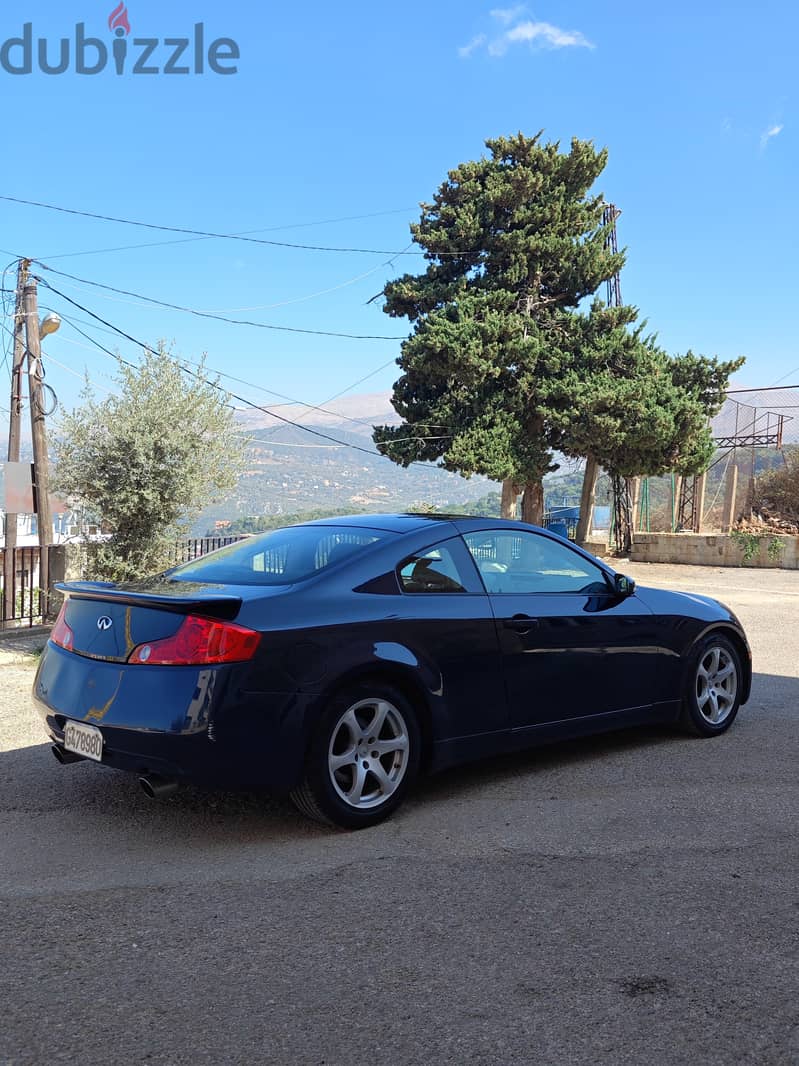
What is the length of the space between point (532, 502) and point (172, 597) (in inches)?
1077

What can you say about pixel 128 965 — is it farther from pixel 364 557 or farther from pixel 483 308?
pixel 483 308

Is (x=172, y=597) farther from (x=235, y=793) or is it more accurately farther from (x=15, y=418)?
(x=15, y=418)

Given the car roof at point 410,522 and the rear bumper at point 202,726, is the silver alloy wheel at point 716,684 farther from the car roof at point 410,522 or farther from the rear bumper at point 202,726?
the rear bumper at point 202,726

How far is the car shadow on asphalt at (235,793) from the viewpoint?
4.37 m

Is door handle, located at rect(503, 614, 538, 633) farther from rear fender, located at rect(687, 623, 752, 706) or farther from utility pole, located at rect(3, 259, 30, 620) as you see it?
utility pole, located at rect(3, 259, 30, 620)

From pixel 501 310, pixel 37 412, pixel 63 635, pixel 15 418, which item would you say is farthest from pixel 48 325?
pixel 501 310

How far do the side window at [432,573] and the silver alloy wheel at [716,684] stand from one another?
2056mm

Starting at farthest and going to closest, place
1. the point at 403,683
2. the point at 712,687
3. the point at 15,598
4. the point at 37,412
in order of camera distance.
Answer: the point at 37,412
the point at 15,598
the point at 712,687
the point at 403,683

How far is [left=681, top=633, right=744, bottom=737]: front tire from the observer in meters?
5.95

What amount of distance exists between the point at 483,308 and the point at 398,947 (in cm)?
2805

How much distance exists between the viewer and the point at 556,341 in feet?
99.9

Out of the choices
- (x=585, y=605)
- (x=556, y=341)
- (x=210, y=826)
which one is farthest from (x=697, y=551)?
(x=210, y=826)

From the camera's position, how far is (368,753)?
4277 mm

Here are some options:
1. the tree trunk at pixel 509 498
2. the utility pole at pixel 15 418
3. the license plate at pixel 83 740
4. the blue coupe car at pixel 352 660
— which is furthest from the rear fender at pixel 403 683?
the tree trunk at pixel 509 498
